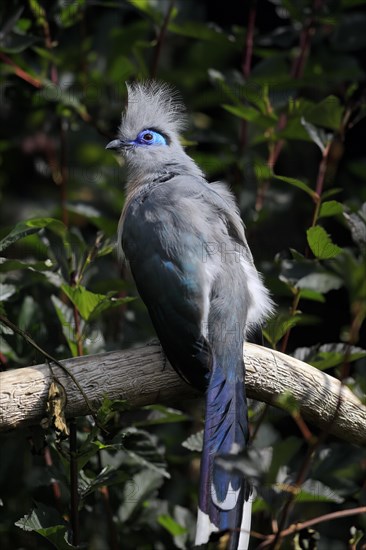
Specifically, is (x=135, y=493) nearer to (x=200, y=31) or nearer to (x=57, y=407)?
(x=57, y=407)

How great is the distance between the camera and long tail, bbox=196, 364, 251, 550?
256 centimetres

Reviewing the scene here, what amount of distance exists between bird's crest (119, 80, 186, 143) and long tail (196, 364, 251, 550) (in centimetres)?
155

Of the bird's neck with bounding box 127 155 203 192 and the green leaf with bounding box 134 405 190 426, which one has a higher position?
the bird's neck with bounding box 127 155 203 192

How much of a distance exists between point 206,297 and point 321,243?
0.46m

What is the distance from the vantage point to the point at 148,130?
3873 mm

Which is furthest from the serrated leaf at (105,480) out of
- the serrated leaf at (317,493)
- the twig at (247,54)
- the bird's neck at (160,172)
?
the twig at (247,54)

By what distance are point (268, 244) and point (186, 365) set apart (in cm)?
171

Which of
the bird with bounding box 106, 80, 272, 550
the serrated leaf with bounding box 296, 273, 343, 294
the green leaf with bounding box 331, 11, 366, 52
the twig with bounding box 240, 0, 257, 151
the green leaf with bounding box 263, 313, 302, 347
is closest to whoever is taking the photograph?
the bird with bounding box 106, 80, 272, 550

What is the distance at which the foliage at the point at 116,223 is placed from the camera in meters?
2.94

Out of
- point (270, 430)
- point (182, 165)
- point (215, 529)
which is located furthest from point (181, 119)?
point (215, 529)

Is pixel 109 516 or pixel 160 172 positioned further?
pixel 160 172

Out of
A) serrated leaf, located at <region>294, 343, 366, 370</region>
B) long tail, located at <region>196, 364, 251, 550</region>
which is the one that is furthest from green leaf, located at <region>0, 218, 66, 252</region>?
serrated leaf, located at <region>294, 343, 366, 370</region>

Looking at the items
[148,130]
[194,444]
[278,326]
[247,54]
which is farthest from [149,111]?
[194,444]

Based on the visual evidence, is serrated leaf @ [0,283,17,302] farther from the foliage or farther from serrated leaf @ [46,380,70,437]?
serrated leaf @ [46,380,70,437]
